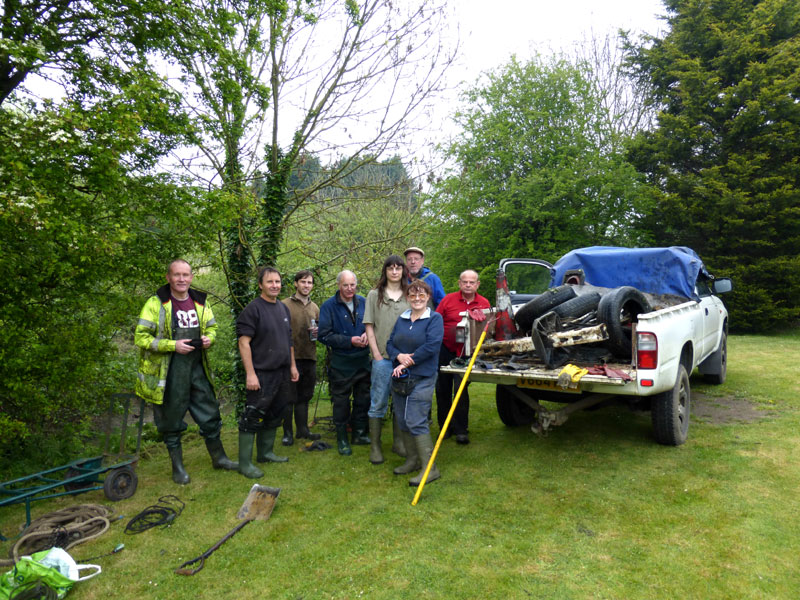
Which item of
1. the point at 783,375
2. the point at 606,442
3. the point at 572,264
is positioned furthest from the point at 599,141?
the point at 606,442

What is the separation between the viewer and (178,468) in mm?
4336

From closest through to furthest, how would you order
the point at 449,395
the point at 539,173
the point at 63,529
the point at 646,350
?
the point at 63,529
the point at 646,350
the point at 449,395
the point at 539,173

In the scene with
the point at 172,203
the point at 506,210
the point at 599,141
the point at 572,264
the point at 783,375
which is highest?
the point at 599,141

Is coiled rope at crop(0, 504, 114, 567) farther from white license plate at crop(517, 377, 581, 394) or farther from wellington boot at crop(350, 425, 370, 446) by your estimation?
white license plate at crop(517, 377, 581, 394)

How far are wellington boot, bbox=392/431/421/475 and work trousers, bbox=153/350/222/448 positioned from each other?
1650mm

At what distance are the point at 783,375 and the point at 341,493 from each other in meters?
7.71

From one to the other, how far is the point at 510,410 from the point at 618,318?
191 centimetres

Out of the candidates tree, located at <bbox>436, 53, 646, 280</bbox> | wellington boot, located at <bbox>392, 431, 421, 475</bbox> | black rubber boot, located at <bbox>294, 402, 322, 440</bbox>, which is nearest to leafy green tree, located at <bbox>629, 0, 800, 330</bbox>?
tree, located at <bbox>436, 53, 646, 280</bbox>

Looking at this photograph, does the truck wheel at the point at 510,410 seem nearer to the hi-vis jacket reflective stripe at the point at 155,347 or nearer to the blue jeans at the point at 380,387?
the blue jeans at the point at 380,387

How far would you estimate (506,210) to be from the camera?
1756 cm

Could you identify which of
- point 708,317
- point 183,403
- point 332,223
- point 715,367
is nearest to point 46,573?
point 183,403

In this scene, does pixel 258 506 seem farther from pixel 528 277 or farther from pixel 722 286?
pixel 528 277

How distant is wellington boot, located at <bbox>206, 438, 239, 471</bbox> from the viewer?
14.9 ft

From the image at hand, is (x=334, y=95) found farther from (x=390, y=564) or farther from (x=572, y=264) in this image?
(x=390, y=564)
